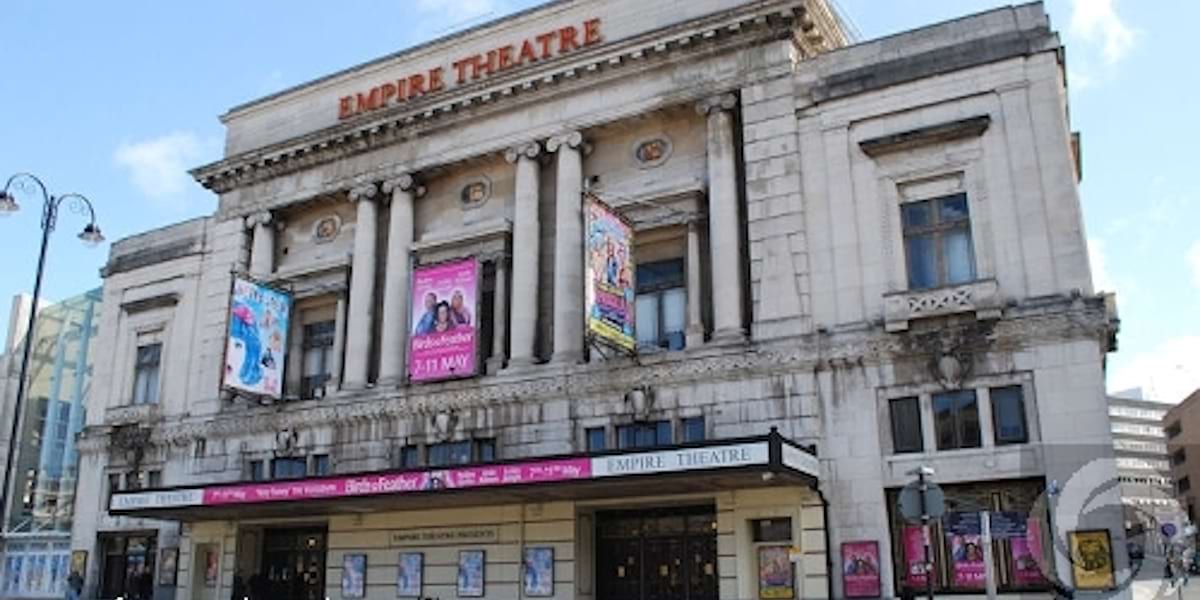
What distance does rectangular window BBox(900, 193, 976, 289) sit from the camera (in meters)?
23.9

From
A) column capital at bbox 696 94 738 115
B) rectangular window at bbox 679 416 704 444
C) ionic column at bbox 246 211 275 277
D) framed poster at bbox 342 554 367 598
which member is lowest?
framed poster at bbox 342 554 367 598

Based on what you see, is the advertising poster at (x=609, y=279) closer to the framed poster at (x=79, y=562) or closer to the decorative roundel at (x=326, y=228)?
the decorative roundel at (x=326, y=228)

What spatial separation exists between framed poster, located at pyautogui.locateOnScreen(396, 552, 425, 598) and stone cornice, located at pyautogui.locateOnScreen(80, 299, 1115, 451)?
4.00 m

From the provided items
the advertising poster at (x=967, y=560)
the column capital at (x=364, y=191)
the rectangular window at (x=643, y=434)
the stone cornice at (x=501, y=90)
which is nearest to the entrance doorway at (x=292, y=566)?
the column capital at (x=364, y=191)

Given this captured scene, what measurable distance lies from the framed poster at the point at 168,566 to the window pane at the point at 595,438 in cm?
1520

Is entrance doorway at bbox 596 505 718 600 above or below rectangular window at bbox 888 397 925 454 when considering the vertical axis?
below

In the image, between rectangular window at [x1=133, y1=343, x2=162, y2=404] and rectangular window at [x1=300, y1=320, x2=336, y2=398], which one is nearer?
rectangular window at [x1=300, y1=320, x2=336, y2=398]

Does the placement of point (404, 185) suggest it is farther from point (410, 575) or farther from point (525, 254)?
point (410, 575)

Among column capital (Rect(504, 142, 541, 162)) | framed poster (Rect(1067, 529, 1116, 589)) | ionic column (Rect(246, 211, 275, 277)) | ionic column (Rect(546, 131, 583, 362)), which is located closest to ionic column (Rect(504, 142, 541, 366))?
column capital (Rect(504, 142, 541, 162))

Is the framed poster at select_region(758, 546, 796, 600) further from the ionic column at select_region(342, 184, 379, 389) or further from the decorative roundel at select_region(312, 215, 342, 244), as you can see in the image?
the decorative roundel at select_region(312, 215, 342, 244)

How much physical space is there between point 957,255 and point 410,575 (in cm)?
1657

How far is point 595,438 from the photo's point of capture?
87.2 feet

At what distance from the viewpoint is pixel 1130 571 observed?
20.4m

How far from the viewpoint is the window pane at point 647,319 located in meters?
27.7
